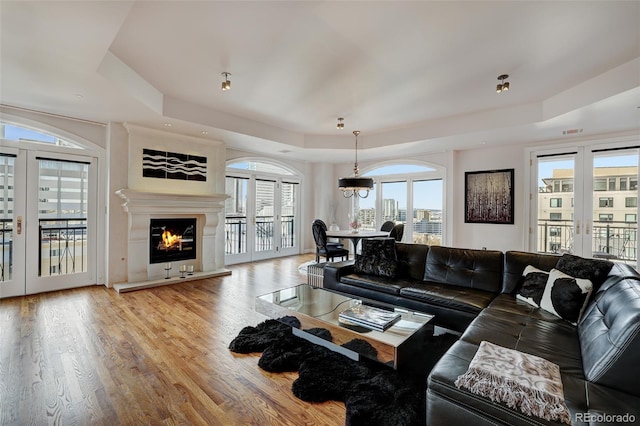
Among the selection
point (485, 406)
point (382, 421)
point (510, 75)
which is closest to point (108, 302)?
point (382, 421)

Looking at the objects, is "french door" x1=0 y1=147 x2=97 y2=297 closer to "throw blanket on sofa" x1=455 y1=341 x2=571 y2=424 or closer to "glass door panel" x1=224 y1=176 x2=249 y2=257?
"glass door panel" x1=224 y1=176 x2=249 y2=257

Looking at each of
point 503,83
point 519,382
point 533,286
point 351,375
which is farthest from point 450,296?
point 503,83

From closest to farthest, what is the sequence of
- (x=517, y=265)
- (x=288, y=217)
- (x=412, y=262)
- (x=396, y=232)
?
1. (x=517, y=265)
2. (x=412, y=262)
3. (x=396, y=232)
4. (x=288, y=217)

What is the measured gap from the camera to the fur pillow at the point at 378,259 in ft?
12.3

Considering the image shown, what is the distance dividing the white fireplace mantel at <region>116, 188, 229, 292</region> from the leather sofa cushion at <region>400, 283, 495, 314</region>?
388 cm

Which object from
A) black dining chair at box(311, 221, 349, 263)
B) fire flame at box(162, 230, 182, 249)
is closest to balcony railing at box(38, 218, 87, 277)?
fire flame at box(162, 230, 182, 249)

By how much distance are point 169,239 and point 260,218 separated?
Answer: 7.79 feet

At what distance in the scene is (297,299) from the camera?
3.19 meters

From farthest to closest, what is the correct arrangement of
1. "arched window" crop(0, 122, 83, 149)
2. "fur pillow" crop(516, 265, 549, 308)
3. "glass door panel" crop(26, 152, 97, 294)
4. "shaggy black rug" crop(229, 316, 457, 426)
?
"glass door panel" crop(26, 152, 97, 294) → "arched window" crop(0, 122, 83, 149) → "fur pillow" crop(516, 265, 549, 308) → "shaggy black rug" crop(229, 316, 457, 426)

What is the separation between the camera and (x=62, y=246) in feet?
14.9

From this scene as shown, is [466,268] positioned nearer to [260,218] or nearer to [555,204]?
[555,204]

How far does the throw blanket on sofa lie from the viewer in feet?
4.22

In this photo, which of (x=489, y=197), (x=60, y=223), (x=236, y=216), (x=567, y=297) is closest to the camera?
(x=567, y=297)

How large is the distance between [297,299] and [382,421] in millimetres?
1585
